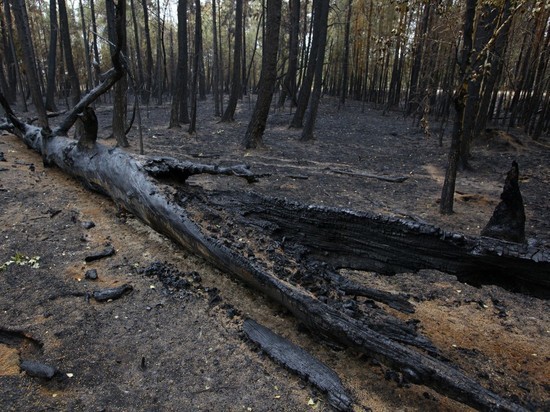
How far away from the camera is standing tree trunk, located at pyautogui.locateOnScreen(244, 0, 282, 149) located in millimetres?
11203

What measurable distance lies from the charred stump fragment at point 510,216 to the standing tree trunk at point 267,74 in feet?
28.0

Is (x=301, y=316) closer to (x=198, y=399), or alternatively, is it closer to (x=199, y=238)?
(x=198, y=399)

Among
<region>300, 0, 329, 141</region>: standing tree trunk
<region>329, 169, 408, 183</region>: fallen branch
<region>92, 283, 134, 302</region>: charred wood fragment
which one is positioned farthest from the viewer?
<region>300, 0, 329, 141</region>: standing tree trunk

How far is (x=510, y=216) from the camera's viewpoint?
14.7 feet

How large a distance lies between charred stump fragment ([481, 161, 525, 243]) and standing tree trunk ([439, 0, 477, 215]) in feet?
7.83

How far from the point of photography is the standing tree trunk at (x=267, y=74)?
11203 millimetres

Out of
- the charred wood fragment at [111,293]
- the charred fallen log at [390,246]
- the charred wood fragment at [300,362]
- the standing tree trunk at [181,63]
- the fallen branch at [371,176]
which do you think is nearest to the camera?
the charred wood fragment at [300,362]

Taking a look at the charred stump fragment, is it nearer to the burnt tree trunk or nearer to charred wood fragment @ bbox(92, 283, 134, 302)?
the burnt tree trunk

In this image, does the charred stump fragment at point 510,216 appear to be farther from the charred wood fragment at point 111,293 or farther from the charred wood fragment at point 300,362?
the charred wood fragment at point 111,293

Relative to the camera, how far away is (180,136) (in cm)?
1438

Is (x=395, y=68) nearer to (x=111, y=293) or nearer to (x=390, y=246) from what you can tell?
(x=390, y=246)

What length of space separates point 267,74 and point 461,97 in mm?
6577

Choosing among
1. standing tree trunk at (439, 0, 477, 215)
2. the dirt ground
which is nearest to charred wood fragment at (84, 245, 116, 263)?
the dirt ground

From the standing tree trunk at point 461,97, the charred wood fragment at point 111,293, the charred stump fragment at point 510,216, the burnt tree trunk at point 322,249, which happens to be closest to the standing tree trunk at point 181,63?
the burnt tree trunk at point 322,249
